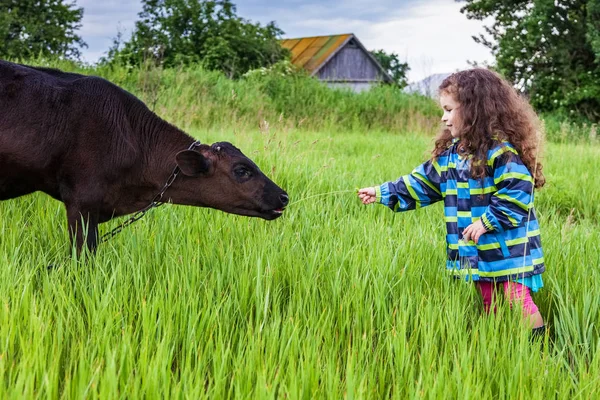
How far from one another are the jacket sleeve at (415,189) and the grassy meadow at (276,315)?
296 mm

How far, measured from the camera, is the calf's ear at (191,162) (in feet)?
11.5

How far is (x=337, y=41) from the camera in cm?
4284

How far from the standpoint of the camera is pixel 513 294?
3.00 metres

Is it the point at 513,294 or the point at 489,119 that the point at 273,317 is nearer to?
the point at 513,294

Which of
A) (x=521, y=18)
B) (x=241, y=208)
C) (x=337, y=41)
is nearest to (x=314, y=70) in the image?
(x=337, y=41)

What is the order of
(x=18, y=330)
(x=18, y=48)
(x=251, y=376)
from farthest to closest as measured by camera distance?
(x=18, y=48)
(x=18, y=330)
(x=251, y=376)

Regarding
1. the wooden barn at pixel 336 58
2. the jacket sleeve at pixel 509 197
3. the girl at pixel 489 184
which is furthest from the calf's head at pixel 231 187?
the wooden barn at pixel 336 58

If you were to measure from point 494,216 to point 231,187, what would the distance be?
1.58m

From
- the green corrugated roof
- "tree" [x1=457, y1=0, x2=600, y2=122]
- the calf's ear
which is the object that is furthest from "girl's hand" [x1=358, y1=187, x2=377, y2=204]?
the green corrugated roof

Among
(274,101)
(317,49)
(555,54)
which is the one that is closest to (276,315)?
(274,101)

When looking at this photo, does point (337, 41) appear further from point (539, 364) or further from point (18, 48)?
point (539, 364)

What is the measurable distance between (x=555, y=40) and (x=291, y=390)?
25.0 meters

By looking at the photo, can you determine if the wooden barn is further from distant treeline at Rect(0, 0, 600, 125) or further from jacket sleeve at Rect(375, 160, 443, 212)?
jacket sleeve at Rect(375, 160, 443, 212)

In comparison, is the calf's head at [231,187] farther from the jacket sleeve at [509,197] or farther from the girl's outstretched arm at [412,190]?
the jacket sleeve at [509,197]
